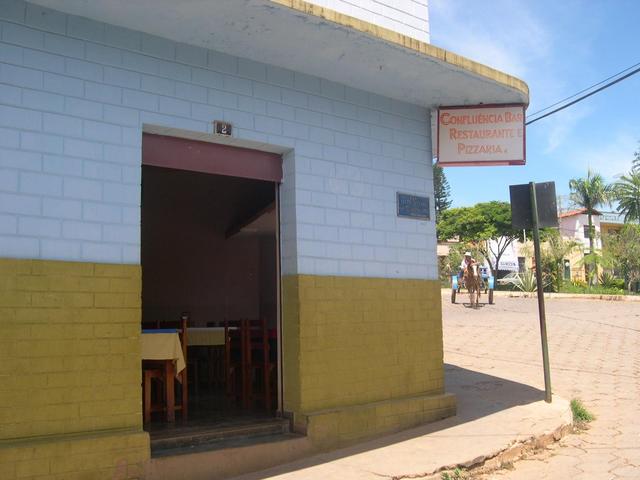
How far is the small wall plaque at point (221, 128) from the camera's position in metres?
5.86

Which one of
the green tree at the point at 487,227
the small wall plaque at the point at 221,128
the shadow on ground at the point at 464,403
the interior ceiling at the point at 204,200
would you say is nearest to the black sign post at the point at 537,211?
the shadow on ground at the point at 464,403

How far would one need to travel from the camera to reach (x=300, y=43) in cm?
585

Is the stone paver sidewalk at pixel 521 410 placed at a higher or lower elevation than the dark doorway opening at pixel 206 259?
lower

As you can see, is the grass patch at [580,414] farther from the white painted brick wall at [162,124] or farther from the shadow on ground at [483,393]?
the white painted brick wall at [162,124]

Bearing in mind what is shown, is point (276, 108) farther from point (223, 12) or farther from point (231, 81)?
point (223, 12)

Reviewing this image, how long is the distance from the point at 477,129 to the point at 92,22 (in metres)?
4.67

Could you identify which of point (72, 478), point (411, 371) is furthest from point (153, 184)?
point (72, 478)

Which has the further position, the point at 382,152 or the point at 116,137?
the point at 382,152

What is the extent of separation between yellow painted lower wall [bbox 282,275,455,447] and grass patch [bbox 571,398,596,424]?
1588mm

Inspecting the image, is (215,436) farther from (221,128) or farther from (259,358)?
(221,128)

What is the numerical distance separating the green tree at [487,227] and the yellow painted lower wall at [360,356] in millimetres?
41866

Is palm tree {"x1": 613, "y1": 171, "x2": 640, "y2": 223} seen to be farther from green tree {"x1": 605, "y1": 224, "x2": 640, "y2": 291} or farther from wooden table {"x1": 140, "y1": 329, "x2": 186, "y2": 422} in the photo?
wooden table {"x1": 140, "y1": 329, "x2": 186, "y2": 422}

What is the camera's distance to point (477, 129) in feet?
25.5

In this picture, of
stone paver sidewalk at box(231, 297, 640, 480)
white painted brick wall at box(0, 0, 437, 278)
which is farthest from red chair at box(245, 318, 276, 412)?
stone paver sidewalk at box(231, 297, 640, 480)
